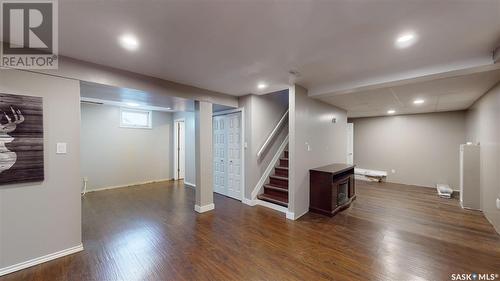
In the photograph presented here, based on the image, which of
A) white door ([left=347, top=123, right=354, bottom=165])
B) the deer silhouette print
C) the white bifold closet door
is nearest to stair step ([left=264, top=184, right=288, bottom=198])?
the white bifold closet door

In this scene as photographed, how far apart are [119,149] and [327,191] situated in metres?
5.70

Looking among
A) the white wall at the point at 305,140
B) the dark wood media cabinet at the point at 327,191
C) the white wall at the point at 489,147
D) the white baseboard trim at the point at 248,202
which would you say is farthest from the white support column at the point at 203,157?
the white wall at the point at 489,147

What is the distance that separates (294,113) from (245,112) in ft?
4.25

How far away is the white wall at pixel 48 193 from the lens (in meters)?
2.14

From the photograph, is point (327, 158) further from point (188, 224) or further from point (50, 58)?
point (50, 58)

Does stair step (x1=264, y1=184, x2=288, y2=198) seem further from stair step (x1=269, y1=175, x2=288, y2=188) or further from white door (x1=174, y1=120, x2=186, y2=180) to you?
white door (x1=174, y1=120, x2=186, y2=180)

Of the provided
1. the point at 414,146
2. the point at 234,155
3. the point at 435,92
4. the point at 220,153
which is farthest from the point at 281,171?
the point at 414,146

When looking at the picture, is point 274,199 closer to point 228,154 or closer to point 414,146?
point 228,154

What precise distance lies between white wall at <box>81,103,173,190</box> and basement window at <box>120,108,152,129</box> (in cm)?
11

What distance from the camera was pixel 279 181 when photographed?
461 centimetres

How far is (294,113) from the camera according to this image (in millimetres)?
3604

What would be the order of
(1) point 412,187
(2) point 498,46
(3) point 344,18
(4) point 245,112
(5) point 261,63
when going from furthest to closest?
1. (1) point 412,187
2. (4) point 245,112
3. (5) point 261,63
4. (2) point 498,46
5. (3) point 344,18

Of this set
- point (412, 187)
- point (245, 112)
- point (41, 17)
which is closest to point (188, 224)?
point (245, 112)

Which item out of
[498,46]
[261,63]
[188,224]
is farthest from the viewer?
[188,224]
